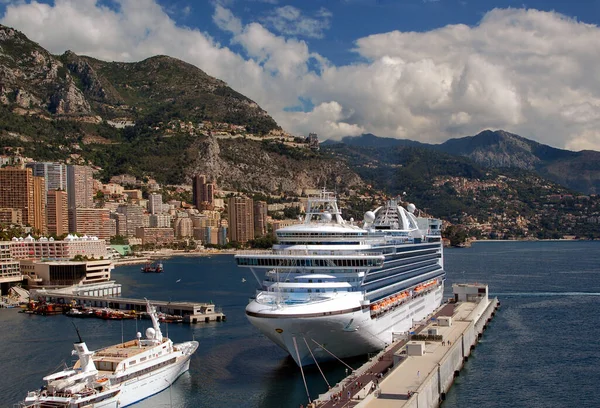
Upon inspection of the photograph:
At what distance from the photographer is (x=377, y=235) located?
52625mm

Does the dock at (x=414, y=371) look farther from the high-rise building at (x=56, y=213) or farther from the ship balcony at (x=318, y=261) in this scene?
the high-rise building at (x=56, y=213)

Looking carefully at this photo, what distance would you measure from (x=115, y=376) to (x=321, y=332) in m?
12.0

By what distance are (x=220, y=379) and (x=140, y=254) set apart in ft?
496

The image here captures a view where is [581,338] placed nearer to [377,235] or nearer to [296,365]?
[377,235]

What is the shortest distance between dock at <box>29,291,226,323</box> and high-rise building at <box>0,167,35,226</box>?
93.8 metres

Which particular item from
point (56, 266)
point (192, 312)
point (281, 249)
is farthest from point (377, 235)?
point (56, 266)

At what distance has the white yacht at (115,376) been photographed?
37.8 meters

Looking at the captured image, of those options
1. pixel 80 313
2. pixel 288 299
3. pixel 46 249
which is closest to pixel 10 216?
pixel 46 249

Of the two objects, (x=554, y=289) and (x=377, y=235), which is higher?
(x=377, y=235)

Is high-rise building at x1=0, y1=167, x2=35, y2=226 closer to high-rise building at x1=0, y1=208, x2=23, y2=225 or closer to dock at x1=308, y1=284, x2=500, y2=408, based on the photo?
high-rise building at x1=0, y1=208, x2=23, y2=225

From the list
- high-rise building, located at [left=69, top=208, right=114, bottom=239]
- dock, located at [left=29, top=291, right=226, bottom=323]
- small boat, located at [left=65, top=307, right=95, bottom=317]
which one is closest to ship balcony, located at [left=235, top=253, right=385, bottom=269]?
dock, located at [left=29, top=291, right=226, bottom=323]

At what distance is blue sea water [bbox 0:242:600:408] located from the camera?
41.8 meters

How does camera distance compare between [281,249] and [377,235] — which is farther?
[377,235]

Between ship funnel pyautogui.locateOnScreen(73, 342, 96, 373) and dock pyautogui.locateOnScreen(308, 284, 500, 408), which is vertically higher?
ship funnel pyautogui.locateOnScreen(73, 342, 96, 373)
